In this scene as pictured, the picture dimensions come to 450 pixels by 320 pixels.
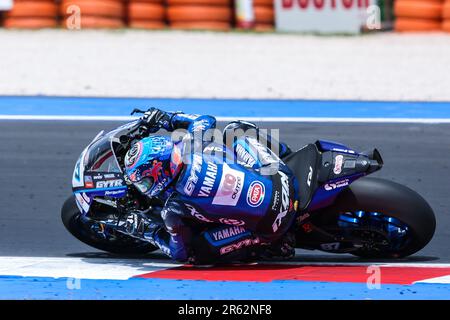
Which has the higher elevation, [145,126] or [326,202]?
[145,126]

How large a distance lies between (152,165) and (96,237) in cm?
103

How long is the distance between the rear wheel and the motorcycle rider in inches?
19.6

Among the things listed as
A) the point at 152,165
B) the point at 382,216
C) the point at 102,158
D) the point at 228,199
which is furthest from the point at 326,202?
the point at 102,158

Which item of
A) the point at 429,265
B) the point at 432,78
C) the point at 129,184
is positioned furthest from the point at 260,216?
the point at 432,78

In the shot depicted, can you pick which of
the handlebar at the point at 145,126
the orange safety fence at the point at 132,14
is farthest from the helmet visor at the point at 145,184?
the orange safety fence at the point at 132,14

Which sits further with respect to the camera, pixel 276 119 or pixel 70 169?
pixel 276 119

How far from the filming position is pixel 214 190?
5340 mm

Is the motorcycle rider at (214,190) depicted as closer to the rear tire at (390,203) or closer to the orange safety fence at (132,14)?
the rear tire at (390,203)

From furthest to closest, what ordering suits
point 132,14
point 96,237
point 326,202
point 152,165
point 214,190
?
point 132,14
point 96,237
point 326,202
point 214,190
point 152,165

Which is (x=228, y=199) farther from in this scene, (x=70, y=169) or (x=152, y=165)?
(x=70, y=169)

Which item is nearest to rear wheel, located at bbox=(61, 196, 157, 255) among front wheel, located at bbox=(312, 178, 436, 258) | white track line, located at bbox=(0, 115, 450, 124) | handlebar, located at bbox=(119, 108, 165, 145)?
handlebar, located at bbox=(119, 108, 165, 145)

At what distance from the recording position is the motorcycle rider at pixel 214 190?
530 cm

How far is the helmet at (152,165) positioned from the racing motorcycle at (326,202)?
22 cm
